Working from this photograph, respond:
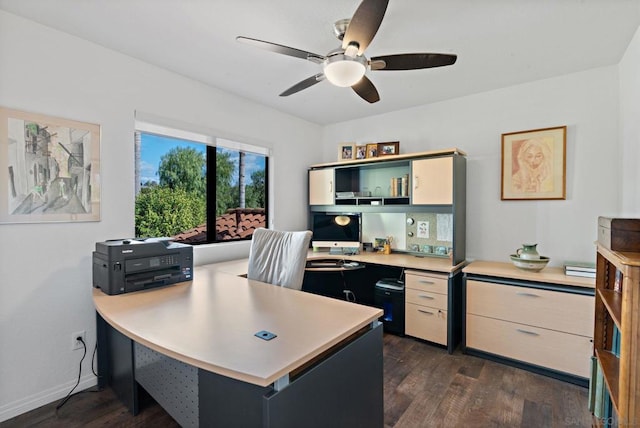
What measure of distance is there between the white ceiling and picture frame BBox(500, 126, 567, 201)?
0.54 metres

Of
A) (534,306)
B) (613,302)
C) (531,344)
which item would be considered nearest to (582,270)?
(534,306)

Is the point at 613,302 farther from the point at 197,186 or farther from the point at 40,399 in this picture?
the point at 40,399

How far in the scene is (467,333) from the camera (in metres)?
2.65

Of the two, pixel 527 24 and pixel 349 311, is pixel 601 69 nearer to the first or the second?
pixel 527 24

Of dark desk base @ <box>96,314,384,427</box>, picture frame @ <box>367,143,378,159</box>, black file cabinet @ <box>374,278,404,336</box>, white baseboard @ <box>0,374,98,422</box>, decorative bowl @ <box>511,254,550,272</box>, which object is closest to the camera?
dark desk base @ <box>96,314,384,427</box>

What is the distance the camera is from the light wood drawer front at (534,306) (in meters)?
2.18

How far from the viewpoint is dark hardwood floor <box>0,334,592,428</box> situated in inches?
72.6

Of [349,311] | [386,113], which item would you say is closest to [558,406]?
[349,311]

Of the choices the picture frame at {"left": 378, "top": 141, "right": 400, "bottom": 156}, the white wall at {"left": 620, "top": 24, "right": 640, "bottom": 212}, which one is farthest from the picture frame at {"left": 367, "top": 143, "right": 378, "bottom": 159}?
the white wall at {"left": 620, "top": 24, "right": 640, "bottom": 212}

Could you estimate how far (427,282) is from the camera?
2791 mm

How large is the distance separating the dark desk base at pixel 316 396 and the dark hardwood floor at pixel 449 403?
0.68 meters

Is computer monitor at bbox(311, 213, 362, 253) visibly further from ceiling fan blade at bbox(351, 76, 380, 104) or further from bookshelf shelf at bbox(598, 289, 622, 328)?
bookshelf shelf at bbox(598, 289, 622, 328)

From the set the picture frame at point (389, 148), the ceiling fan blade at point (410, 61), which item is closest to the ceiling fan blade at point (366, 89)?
the ceiling fan blade at point (410, 61)

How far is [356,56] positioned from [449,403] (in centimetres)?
230
